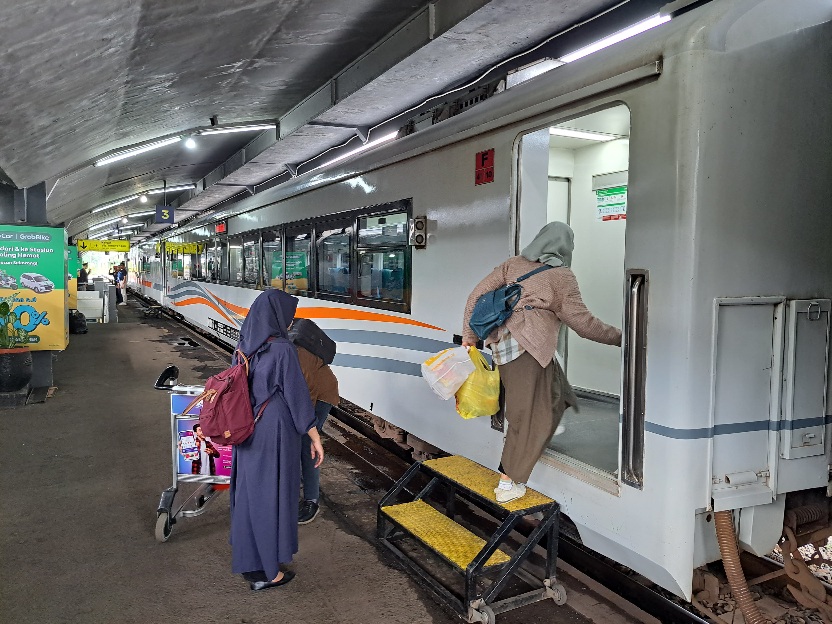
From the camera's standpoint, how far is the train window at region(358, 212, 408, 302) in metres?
5.00

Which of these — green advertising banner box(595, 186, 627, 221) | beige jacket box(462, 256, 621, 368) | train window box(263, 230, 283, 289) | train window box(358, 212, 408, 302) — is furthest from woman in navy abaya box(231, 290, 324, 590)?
train window box(263, 230, 283, 289)

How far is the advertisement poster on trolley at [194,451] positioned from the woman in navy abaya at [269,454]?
579 millimetres

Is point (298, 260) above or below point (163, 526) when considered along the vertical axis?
above

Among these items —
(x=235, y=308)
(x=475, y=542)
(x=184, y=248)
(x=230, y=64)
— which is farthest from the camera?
(x=184, y=248)

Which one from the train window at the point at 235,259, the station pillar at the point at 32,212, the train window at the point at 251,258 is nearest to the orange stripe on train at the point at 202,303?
the train window at the point at 235,259

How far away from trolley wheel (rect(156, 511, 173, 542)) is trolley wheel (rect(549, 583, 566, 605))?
2310 mm

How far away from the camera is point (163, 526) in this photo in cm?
396

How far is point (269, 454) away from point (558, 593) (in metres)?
1.65

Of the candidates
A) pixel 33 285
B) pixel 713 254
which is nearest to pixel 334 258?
pixel 713 254

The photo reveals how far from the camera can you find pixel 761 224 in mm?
2762

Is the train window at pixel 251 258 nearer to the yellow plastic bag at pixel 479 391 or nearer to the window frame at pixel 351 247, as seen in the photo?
the window frame at pixel 351 247

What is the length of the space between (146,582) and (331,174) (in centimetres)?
391

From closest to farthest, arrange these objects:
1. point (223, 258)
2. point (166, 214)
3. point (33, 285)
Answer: point (33, 285) < point (223, 258) < point (166, 214)

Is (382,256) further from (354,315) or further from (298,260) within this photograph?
(298,260)
